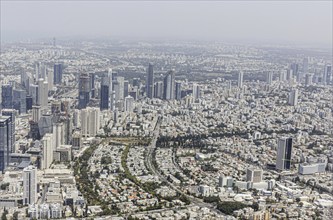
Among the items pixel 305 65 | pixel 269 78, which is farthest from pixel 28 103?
pixel 305 65

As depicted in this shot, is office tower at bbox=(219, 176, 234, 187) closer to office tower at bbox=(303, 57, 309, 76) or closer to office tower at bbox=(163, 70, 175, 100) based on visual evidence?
office tower at bbox=(163, 70, 175, 100)

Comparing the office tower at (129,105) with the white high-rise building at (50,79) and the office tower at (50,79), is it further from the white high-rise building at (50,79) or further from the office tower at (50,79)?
the office tower at (50,79)

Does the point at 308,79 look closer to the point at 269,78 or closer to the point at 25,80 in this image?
the point at 269,78

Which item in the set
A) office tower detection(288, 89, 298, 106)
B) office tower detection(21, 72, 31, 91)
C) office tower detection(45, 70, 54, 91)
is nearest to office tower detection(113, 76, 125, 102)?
office tower detection(45, 70, 54, 91)

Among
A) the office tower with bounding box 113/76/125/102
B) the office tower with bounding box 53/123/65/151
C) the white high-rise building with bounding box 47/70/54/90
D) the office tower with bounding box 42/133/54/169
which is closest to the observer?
the office tower with bounding box 42/133/54/169

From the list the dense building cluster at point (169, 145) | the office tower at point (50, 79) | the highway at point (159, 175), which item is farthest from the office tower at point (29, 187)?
the office tower at point (50, 79)

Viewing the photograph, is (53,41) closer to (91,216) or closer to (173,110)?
(173,110)
